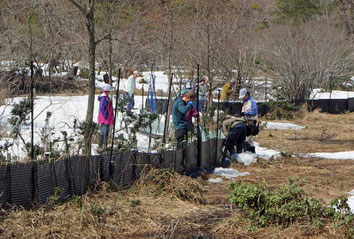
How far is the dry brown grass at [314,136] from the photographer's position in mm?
12711

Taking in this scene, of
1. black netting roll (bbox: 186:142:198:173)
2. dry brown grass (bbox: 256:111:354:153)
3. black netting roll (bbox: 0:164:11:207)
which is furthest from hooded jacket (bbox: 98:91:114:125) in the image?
dry brown grass (bbox: 256:111:354:153)

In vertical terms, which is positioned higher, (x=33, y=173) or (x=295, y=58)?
(x=295, y=58)

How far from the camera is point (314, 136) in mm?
14523

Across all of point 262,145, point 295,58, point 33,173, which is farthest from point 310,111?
point 33,173

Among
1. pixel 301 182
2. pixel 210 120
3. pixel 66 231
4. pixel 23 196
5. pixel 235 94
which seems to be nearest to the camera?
pixel 66 231

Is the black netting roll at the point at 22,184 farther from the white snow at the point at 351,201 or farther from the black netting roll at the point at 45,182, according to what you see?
the white snow at the point at 351,201

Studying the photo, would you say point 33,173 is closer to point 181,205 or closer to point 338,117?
point 181,205

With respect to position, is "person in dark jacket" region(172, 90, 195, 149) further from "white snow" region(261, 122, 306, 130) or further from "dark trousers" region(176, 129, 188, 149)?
"white snow" region(261, 122, 306, 130)

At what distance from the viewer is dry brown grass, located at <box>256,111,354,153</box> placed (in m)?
12.7

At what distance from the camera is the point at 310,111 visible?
756 inches

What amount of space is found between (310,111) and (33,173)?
1424cm

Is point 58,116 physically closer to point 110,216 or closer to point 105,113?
point 105,113

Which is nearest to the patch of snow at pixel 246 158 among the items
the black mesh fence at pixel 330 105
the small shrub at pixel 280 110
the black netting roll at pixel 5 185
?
the black netting roll at pixel 5 185

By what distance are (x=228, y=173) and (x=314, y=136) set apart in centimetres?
556
